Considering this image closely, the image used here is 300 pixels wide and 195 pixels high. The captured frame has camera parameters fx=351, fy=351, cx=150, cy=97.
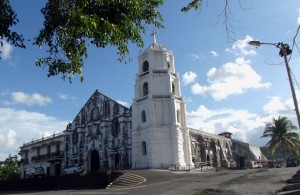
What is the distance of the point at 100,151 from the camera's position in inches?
1543

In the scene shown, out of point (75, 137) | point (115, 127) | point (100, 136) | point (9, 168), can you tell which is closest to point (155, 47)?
point (115, 127)

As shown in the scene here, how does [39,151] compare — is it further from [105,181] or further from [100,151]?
[105,181]

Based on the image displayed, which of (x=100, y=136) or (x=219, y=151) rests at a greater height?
(x=100, y=136)

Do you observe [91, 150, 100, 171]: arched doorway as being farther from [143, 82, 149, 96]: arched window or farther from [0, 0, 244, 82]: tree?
[0, 0, 244, 82]: tree

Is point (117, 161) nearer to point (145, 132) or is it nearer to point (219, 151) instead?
point (145, 132)

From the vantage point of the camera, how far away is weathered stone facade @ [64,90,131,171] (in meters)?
37.4

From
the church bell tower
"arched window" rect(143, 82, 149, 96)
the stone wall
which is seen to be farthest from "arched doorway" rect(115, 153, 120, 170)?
the stone wall

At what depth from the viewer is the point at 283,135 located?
4394 centimetres

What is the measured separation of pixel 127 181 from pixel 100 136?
16.0m

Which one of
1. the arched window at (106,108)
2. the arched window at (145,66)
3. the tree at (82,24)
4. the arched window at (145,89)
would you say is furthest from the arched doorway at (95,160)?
the tree at (82,24)

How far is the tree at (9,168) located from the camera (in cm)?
5945

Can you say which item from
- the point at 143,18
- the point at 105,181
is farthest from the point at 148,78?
the point at 143,18

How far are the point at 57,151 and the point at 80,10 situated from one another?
134 feet

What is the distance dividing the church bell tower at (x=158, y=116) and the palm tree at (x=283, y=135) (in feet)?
47.9
